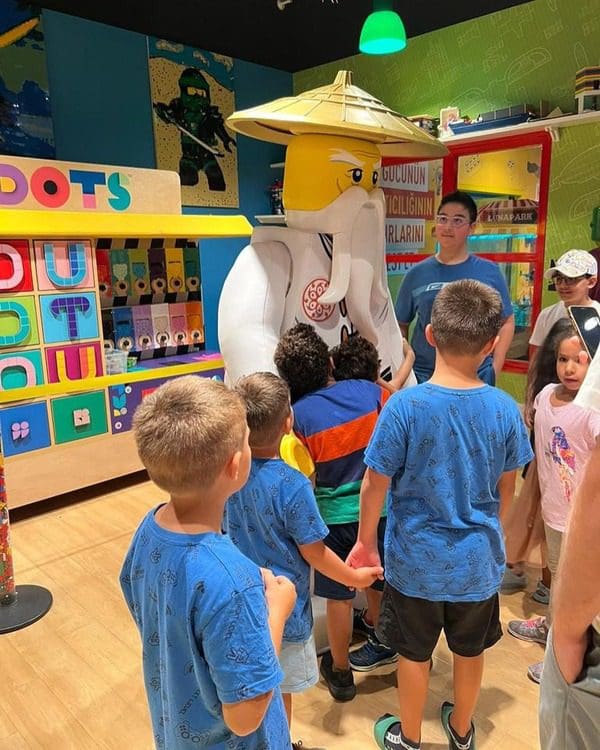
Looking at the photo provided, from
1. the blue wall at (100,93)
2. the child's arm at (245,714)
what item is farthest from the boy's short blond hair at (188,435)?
the blue wall at (100,93)

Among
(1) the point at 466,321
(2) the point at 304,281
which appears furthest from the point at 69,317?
(1) the point at 466,321

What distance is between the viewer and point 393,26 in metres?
3.47

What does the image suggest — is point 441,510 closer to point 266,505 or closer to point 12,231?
point 266,505

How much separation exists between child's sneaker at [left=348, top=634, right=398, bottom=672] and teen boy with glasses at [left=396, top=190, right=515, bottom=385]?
3.87 ft

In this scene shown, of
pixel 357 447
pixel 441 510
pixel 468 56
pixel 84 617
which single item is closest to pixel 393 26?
pixel 468 56

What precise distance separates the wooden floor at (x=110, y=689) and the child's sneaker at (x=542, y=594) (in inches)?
1.1

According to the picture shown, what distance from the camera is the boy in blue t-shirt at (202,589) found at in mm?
905

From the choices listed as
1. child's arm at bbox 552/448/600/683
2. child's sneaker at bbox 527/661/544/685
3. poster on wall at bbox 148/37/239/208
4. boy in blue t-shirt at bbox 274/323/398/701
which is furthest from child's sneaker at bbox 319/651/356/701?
poster on wall at bbox 148/37/239/208

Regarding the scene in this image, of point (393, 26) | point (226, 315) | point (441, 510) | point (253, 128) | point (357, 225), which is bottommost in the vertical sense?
point (441, 510)

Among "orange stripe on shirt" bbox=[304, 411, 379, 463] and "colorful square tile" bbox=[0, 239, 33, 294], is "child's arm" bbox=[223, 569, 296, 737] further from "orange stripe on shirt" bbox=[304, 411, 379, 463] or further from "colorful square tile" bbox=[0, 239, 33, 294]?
"colorful square tile" bbox=[0, 239, 33, 294]

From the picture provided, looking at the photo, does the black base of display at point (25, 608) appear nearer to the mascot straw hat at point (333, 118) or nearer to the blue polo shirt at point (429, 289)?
the blue polo shirt at point (429, 289)

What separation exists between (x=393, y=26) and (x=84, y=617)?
11.2 ft

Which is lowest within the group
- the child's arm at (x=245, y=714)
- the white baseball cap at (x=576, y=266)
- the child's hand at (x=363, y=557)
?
the child's hand at (x=363, y=557)

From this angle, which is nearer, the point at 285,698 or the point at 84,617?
the point at 285,698
